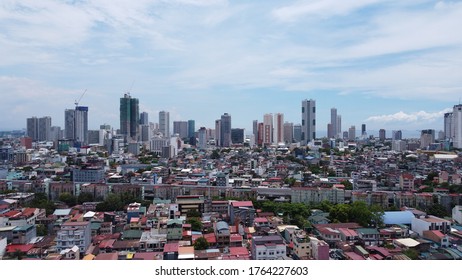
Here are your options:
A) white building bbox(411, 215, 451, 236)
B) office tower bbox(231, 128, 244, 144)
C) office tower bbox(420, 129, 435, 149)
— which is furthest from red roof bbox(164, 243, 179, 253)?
office tower bbox(231, 128, 244, 144)

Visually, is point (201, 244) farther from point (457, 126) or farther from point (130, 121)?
point (130, 121)

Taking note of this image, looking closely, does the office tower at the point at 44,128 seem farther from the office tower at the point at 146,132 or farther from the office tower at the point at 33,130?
the office tower at the point at 146,132

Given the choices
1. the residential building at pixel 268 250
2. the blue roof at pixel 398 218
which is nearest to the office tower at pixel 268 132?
the blue roof at pixel 398 218

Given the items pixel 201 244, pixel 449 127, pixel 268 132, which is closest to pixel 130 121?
pixel 268 132

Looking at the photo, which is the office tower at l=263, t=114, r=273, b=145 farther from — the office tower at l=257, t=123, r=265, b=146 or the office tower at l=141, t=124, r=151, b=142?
the office tower at l=141, t=124, r=151, b=142
